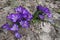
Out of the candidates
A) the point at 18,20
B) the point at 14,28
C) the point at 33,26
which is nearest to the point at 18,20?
the point at 18,20

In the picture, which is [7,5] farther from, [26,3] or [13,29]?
[13,29]

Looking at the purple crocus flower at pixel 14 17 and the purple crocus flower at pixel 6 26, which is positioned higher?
the purple crocus flower at pixel 14 17

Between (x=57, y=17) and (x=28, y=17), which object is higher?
(x=28, y=17)

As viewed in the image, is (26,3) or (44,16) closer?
(44,16)

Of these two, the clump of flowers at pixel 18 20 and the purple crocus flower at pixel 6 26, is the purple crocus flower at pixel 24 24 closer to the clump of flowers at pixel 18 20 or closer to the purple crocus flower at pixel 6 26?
the clump of flowers at pixel 18 20

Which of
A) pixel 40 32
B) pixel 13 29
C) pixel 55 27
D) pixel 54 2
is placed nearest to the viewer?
pixel 13 29

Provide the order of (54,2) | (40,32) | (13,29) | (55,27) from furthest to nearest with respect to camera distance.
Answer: (54,2) → (55,27) → (40,32) → (13,29)

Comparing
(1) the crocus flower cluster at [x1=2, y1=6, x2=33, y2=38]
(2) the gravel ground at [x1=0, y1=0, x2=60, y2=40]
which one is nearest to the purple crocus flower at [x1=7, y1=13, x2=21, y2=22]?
(1) the crocus flower cluster at [x1=2, y1=6, x2=33, y2=38]

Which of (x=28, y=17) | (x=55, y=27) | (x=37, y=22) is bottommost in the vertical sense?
(x=55, y=27)

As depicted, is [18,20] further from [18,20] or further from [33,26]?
[33,26]

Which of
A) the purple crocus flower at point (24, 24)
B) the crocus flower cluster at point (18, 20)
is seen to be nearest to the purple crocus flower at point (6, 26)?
the crocus flower cluster at point (18, 20)

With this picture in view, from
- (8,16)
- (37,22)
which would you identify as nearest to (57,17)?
(37,22)
